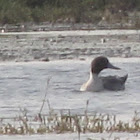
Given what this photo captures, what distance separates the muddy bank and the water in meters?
1.51

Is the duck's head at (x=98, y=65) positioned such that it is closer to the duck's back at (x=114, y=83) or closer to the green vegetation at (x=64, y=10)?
the duck's back at (x=114, y=83)

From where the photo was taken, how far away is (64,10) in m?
45.8

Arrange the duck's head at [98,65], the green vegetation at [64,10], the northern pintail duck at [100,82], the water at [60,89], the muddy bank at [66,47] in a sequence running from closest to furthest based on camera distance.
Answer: the water at [60,89] < the northern pintail duck at [100,82] < the duck's head at [98,65] < the muddy bank at [66,47] < the green vegetation at [64,10]

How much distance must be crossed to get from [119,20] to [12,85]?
26.8 m

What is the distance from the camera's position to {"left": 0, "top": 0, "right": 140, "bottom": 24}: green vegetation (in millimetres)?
43375

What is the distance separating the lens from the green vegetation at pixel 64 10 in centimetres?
4338

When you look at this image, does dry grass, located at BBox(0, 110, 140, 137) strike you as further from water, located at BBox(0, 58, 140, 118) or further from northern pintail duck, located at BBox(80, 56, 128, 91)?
northern pintail duck, located at BBox(80, 56, 128, 91)

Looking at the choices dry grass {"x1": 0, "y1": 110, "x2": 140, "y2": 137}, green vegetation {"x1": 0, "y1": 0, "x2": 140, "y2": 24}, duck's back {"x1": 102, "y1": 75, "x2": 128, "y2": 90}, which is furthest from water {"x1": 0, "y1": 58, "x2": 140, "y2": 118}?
green vegetation {"x1": 0, "y1": 0, "x2": 140, "y2": 24}

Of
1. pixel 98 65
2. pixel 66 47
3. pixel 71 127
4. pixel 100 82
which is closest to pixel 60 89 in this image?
pixel 100 82

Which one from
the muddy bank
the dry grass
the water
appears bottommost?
the muddy bank

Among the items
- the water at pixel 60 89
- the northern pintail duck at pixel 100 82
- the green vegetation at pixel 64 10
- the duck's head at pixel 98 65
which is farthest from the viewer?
the green vegetation at pixel 64 10

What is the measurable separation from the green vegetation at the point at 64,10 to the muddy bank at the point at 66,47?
11.5 metres

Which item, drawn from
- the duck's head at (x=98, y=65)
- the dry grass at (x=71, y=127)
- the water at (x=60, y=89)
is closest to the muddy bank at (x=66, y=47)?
the water at (x=60, y=89)

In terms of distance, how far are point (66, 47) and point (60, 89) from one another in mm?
9793
